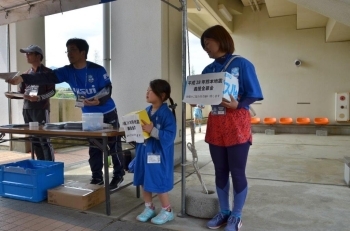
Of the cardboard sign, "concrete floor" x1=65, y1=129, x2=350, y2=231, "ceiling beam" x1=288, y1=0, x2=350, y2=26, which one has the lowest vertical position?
"concrete floor" x1=65, y1=129, x2=350, y2=231

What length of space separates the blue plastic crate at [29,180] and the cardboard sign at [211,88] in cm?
181

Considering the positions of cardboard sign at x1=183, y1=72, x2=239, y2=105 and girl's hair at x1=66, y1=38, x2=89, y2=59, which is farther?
girl's hair at x1=66, y1=38, x2=89, y2=59

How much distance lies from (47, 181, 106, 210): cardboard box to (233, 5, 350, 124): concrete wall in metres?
9.29

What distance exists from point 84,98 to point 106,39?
6.39 ft

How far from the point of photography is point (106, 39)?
15.5 feet

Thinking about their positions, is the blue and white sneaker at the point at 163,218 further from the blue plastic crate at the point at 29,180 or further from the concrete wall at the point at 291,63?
the concrete wall at the point at 291,63

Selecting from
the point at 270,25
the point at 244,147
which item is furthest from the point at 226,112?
the point at 270,25

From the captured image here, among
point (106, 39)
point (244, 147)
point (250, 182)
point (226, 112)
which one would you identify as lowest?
point (250, 182)

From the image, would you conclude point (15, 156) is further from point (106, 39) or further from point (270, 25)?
point (270, 25)

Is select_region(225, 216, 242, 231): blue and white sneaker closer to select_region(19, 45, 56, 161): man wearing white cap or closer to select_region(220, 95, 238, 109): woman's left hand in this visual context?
select_region(220, 95, 238, 109): woman's left hand

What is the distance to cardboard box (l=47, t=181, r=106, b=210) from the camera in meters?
2.71

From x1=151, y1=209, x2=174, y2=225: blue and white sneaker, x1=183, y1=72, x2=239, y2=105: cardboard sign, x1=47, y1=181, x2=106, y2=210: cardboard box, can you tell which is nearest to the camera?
x1=183, y1=72, x2=239, y2=105: cardboard sign

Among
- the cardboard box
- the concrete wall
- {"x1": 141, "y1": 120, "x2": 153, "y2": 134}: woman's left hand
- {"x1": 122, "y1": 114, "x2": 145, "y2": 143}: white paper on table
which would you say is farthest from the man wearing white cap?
the concrete wall

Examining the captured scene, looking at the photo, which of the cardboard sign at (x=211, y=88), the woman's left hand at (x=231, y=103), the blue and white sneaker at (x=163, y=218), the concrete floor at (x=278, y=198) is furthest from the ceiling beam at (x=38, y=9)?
the blue and white sneaker at (x=163, y=218)
